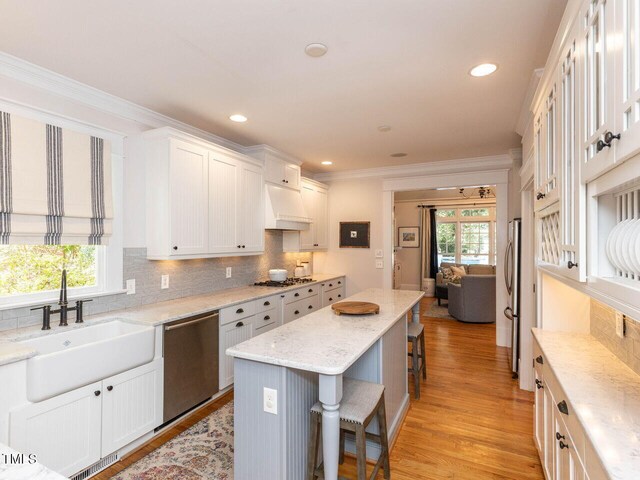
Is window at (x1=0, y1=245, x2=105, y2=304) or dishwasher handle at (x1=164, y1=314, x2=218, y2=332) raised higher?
window at (x1=0, y1=245, x2=105, y2=304)

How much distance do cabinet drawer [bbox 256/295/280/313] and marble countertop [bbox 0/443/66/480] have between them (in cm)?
260

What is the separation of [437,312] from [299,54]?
606 centimetres

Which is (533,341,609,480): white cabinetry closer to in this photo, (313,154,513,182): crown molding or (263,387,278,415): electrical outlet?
(263,387,278,415): electrical outlet

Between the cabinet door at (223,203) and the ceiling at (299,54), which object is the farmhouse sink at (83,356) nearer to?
the cabinet door at (223,203)

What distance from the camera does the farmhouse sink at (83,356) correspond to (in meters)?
1.84

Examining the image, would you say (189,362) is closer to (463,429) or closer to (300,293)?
(300,293)

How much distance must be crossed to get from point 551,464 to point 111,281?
3103mm

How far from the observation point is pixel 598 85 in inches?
45.3

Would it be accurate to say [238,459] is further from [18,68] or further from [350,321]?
[18,68]

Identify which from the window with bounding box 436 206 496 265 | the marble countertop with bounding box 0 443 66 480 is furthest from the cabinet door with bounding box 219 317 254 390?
the window with bounding box 436 206 496 265

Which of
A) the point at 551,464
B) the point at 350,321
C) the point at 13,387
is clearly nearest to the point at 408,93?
the point at 350,321

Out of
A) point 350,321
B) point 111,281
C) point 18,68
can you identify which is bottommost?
point 350,321

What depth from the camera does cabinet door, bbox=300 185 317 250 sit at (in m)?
4.98

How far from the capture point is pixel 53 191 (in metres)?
2.33
